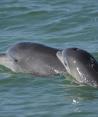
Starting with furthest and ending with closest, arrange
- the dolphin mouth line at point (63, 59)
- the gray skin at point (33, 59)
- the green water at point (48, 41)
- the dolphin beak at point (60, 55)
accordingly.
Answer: the gray skin at point (33, 59)
the dolphin beak at point (60, 55)
the dolphin mouth line at point (63, 59)
the green water at point (48, 41)

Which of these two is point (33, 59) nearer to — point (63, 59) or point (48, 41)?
point (63, 59)

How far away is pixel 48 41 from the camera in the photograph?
17891 mm

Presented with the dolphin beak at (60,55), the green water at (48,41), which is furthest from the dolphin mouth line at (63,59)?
the green water at (48,41)

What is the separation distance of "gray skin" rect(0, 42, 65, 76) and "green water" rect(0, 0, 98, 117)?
7.7 inches

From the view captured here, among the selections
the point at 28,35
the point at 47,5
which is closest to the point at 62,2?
the point at 47,5

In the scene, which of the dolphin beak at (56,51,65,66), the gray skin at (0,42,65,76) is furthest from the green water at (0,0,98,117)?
the dolphin beak at (56,51,65,66)

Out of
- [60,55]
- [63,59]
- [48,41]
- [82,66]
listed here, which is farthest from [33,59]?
[48,41]

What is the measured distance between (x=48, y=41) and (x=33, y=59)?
10.4 feet

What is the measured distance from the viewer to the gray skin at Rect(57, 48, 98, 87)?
533 inches

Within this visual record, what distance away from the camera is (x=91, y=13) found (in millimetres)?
20453

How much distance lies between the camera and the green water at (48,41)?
12469 millimetres

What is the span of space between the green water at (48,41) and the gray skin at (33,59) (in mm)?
196

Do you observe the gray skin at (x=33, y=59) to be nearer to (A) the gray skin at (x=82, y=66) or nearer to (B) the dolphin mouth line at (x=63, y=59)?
(B) the dolphin mouth line at (x=63, y=59)

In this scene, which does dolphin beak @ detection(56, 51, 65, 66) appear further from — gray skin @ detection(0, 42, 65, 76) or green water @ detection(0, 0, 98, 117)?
green water @ detection(0, 0, 98, 117)
